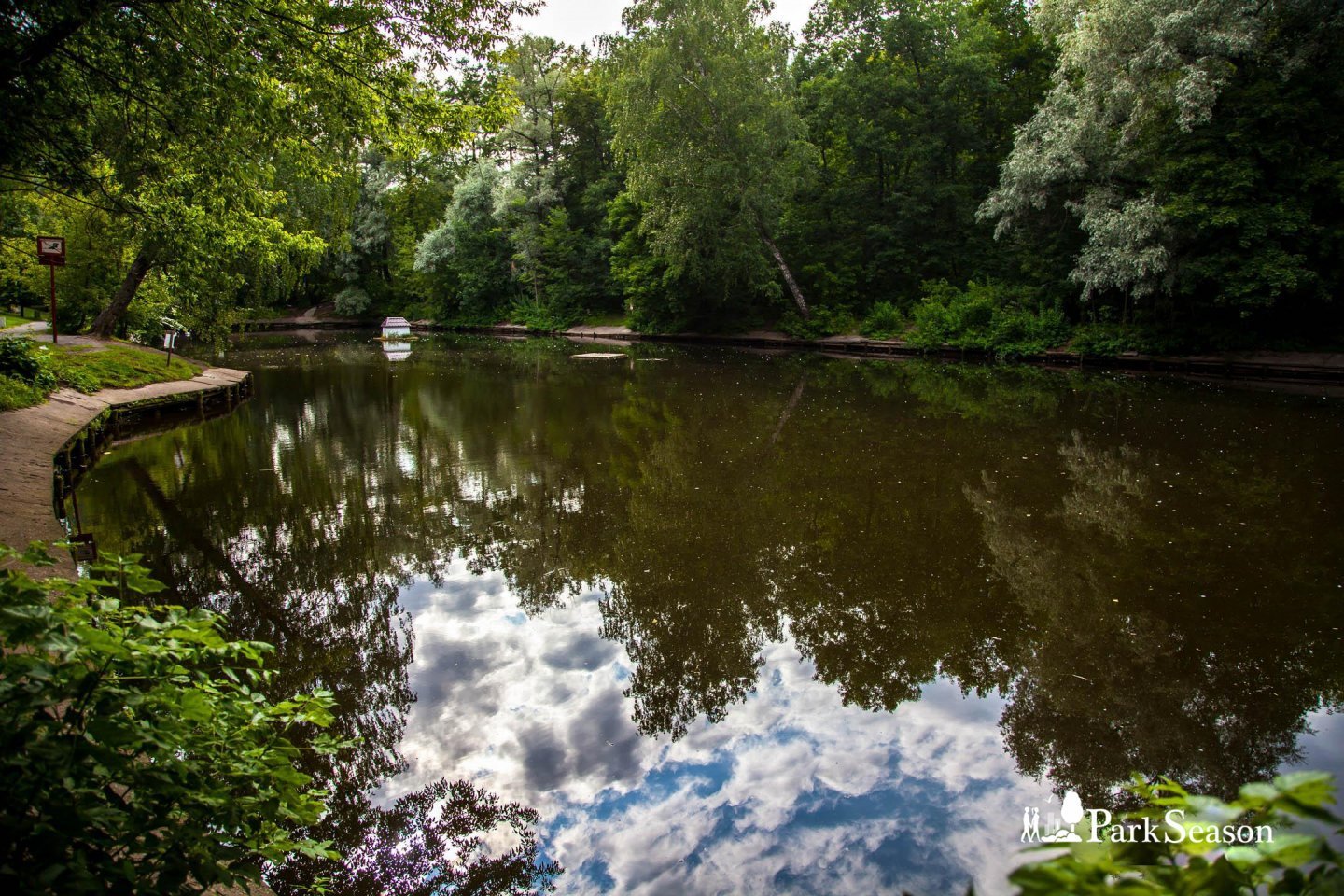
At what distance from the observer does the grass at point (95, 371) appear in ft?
39.3

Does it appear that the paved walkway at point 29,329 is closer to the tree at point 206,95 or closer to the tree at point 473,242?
the tree at point 206,95

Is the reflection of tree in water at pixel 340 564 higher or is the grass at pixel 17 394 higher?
the grass at pixel 17 394

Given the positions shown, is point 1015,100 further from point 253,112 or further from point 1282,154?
point 253,112

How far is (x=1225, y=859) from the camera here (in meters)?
1.11

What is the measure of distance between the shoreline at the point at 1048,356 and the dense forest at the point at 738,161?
55 cm

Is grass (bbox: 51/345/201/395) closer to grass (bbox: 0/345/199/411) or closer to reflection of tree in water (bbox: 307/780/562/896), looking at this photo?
grass (bbox: 0/345/199/411)

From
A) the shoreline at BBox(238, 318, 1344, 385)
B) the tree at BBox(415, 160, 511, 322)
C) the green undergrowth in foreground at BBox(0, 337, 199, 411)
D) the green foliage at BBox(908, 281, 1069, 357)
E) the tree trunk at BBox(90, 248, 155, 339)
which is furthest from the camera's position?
the tree at BBox(415, 160, 511, 322)

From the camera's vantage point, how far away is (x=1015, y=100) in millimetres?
33875

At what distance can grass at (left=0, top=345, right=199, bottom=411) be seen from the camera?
1199 cm

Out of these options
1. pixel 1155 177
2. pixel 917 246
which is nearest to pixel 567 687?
pixel 1155 177

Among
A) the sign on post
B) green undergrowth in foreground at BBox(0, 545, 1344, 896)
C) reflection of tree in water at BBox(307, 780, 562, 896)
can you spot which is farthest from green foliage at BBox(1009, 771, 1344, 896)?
the sign on post

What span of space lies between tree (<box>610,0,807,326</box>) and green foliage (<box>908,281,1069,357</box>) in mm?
7491

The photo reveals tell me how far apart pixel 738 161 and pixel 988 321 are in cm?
1161

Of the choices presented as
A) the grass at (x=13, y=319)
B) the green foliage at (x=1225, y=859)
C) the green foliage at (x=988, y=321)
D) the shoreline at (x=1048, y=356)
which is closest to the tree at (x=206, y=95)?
the green foliage at (x=1225, y=859)
